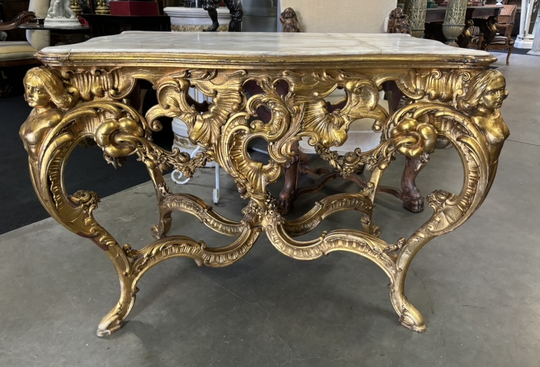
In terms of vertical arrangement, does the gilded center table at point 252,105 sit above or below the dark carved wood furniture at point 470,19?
below

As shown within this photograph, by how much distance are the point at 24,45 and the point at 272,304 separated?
438cm

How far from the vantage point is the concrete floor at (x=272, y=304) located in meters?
1.16

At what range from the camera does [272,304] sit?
4.41 ft

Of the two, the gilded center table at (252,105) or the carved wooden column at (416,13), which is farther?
the carved wooden column at (416,13)

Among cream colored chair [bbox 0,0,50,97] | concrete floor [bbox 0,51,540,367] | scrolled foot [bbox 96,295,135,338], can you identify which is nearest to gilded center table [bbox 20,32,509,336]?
scrolled foot [bbox 96,295,135,338]

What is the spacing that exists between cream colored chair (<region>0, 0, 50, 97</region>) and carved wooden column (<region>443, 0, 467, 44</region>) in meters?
4.03

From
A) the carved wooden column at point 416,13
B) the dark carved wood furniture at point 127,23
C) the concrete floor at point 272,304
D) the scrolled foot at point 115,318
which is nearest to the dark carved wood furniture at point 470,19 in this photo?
the carved wooden column at point 416,13

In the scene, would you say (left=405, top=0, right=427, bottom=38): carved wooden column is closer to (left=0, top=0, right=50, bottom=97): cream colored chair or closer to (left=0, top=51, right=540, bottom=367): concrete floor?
(left=0, top=51, right=540, bottom=367): concrete floor

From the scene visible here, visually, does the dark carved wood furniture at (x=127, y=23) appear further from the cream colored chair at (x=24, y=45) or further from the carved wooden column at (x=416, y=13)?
the carved wooden column at (x=416, y=13)

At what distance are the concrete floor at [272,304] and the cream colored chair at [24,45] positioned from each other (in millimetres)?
3132

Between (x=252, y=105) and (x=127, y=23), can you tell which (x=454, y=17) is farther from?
(x=252, y=105)

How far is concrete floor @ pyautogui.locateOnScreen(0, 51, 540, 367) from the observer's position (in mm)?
1156

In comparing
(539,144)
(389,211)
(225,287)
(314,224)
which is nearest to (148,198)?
(225,287)

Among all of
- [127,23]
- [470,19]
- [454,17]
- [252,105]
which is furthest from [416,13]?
[470,19]
